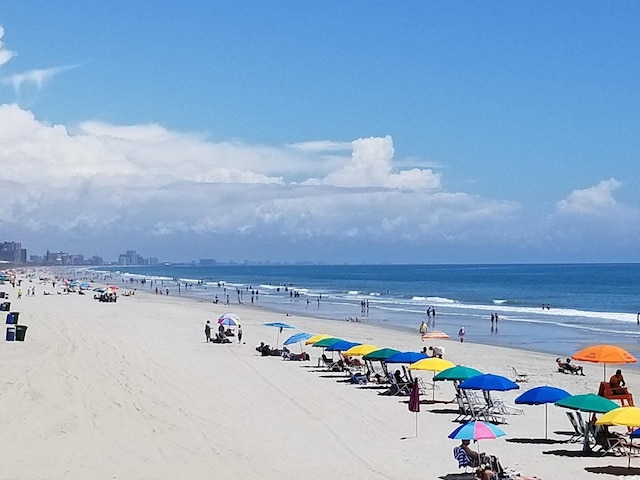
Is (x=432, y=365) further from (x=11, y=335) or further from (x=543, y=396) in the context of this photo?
(x=11, y=335)

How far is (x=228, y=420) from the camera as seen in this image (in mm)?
15727

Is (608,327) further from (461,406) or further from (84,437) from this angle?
(84,437)

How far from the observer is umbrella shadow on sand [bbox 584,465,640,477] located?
40.0ft

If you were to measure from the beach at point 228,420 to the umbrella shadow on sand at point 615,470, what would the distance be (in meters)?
0.05

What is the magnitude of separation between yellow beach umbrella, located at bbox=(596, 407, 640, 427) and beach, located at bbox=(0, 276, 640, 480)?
907 mm

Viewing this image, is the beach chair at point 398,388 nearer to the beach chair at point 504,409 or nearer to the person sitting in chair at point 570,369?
the beach chair at point 504,409

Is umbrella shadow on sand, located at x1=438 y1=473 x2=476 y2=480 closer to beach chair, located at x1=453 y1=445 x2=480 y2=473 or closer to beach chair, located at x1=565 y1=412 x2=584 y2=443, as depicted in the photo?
beach chair, located at x1=453 y1=445 x2=480 y2=473

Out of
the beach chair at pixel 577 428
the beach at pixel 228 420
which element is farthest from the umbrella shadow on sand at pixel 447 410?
the beach chair at pixel 577 428

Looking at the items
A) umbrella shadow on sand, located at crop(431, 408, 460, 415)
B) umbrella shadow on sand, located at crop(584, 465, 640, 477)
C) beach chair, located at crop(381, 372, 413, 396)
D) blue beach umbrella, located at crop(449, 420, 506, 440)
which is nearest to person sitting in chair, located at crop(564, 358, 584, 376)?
beach chair, located at crop(381, 372, 413, 396)

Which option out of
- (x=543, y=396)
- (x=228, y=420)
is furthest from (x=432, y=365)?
(x=228, y=420)

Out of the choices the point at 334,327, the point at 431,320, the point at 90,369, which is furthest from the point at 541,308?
the point at 90,369

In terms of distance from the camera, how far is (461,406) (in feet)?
55.4

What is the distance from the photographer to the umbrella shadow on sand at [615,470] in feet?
40.0

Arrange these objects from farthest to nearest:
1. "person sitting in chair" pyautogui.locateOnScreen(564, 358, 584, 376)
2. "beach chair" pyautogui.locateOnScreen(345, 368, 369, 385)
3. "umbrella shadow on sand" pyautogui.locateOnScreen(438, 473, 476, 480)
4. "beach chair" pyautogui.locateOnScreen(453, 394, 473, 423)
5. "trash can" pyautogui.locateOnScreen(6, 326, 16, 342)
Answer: "trash can" pyautogui.locateOnScreen(6, 326, 16, 342) < "person sitting in chair" pyautogui.locateOnScreen(564, 358, 584, 376) < "beach chair" pyautogui.locateOnScreen(345, 368, 369, 385) < "beach chair" pyautogui.locateOnScreen(453, 394, 473, 423) < "umbrella shadow on sand" pyautogui.locateOnScreen(438, 473, 476, 480)
